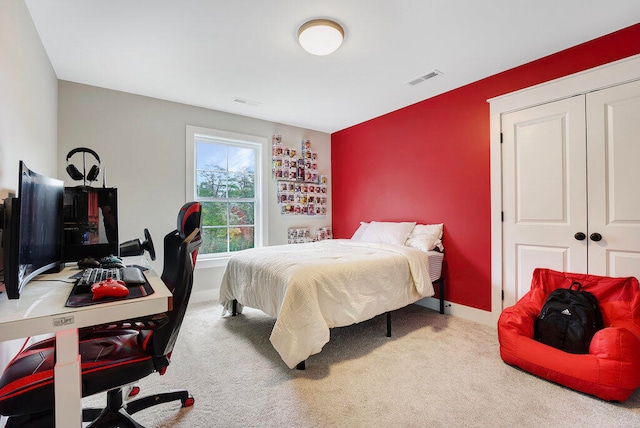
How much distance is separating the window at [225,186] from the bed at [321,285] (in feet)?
3.40

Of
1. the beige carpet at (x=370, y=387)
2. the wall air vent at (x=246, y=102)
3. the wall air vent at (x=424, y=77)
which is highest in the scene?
the wall air vent at (x=424, y=77)

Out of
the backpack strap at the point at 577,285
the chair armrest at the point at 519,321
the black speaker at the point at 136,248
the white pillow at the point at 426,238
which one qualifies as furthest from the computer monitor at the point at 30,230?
the backpack strap at the point at 577,285

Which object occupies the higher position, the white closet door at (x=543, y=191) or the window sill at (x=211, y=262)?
the white closet door at (x=543, y=191)

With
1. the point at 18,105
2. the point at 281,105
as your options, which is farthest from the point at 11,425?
the point at 281,105

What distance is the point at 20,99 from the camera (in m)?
1.78

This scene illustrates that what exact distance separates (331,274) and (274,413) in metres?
0.98

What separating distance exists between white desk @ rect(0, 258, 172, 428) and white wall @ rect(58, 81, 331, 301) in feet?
7.70

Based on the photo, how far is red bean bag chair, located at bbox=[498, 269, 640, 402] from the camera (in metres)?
1.68

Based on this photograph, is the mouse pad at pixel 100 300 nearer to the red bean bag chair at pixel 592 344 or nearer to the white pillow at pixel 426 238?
the red bean bag chair at pixel 592 344

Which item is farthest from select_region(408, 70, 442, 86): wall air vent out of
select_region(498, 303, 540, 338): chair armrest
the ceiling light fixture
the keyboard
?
the keyboard

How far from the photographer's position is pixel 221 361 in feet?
7.32

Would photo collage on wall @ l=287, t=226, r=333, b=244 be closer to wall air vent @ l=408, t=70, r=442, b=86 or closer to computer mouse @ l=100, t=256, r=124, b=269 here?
wall air vent @ l=408, t=70, r=442, b=86

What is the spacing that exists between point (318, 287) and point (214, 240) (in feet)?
7.18

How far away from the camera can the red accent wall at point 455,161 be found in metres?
2.55
